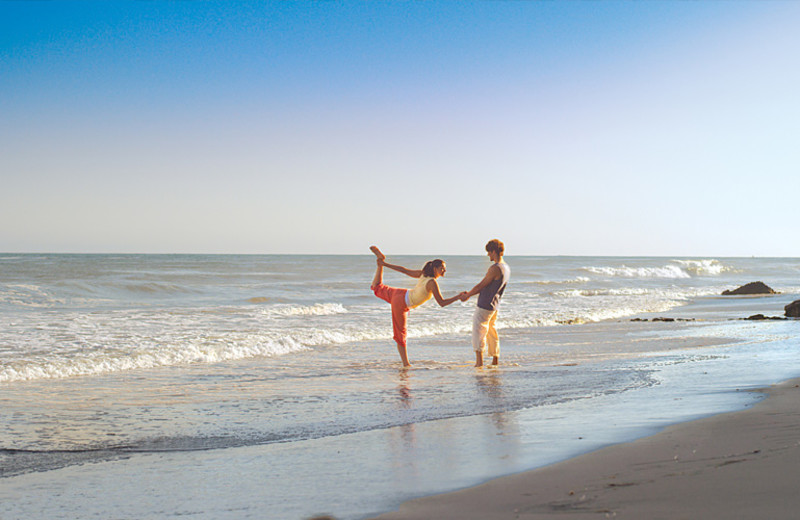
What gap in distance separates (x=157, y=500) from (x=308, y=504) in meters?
0.87

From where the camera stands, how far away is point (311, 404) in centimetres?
652

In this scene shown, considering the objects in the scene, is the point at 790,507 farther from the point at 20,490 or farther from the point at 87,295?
the point at 87,295

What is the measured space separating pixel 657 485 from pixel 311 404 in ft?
12.6

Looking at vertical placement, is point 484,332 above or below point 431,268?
below

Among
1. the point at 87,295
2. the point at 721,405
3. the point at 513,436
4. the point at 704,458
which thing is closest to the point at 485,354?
the point at 721,405

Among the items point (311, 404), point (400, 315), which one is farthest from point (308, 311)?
point (311, 404)

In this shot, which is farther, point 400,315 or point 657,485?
point 400,315

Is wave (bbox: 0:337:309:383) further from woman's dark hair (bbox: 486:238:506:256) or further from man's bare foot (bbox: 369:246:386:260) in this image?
woman's dark hair (bbox: 486:238:506:256)

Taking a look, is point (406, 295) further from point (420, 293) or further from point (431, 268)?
point (431, 268)

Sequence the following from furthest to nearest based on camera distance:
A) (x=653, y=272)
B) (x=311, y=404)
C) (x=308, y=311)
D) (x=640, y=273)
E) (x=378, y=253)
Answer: (x=653, y=272)
(x=640, y=273)
(x=308, y=311)
(x=378, y=253)
(x=311, y=404)

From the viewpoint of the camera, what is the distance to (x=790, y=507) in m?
2.93

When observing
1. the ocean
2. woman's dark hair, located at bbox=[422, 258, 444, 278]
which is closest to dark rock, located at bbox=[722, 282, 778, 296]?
A: the ocean

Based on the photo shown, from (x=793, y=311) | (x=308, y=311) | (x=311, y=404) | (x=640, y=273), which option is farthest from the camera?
(x=640, y=273)

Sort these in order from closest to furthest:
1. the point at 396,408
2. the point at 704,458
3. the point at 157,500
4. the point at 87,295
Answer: the point at 157,500, the point at 704,458, the point at 396,408, the point at 87,295
